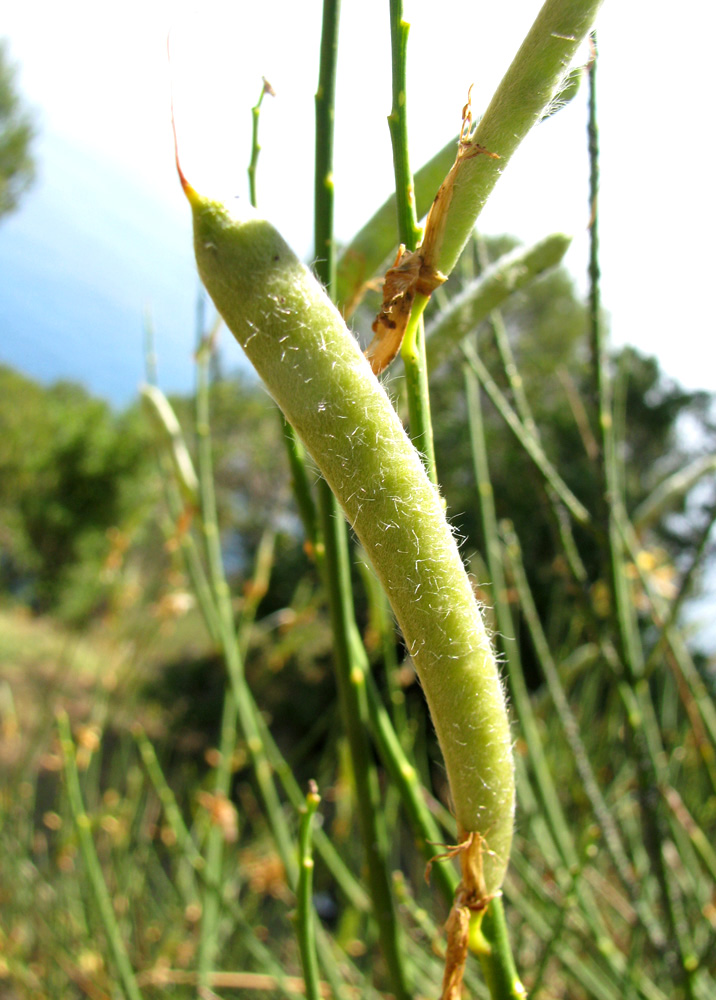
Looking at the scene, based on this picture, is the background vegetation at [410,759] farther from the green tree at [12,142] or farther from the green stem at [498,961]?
the green tree at [12,142]

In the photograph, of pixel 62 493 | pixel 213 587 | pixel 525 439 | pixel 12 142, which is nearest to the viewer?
pixel 525 439

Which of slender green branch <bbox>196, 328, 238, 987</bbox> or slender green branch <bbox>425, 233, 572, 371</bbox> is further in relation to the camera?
slender green branch <bbox>196, 328, 238, 987</bbox>

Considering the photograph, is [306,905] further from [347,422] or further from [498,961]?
[347,422]

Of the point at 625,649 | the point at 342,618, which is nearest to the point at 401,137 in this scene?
the point at 342,618

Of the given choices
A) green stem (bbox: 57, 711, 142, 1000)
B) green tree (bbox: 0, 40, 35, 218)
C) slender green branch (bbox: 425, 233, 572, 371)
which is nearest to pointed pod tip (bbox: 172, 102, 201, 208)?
slender green branch (bbox: 425, 233, 572, 371)

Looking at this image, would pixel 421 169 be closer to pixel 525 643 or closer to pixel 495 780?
pixel 495 780

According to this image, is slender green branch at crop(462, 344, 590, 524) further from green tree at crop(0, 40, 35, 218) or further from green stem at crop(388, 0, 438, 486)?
green tree at crop(0, 40, 35, 218)

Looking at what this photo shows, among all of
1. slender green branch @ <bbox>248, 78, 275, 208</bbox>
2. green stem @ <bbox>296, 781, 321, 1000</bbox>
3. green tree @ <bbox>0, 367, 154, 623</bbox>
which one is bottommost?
green stem @ <bbox>296, 781, 321, 1000</bbox>
